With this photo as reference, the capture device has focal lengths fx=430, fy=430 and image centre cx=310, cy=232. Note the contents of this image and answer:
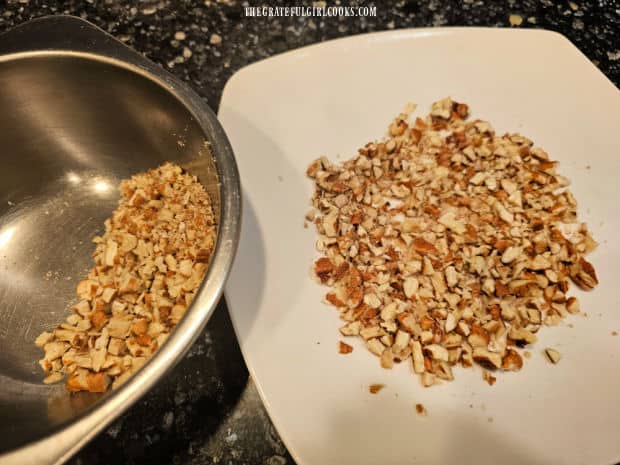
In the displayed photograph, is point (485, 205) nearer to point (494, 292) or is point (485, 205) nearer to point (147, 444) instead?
point (494, 292)

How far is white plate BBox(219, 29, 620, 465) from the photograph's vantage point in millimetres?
559

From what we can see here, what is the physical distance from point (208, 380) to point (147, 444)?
4.5 inches

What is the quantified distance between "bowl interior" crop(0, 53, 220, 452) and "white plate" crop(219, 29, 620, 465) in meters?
0.14

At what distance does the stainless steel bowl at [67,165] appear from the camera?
0.54 metres

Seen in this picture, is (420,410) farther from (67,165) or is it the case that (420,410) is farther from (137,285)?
(67,165)

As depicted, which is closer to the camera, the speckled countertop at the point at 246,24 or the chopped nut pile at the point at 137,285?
the chopped nut pile at the point at 137,285

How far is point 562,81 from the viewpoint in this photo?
81cm

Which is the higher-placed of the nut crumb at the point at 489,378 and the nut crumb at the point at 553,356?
the nut crumb at the point at 553,356

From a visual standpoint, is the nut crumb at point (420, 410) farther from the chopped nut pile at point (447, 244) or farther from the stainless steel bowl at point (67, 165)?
the stainless steel bowl at point (67, 165)

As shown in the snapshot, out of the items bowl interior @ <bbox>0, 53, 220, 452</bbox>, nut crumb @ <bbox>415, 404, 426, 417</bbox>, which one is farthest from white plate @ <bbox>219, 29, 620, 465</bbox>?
bowl interior @ <bbox>0, 53, 220, 452</bbox>

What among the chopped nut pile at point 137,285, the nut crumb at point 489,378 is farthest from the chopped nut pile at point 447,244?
the chopped nut pile at point 137,285

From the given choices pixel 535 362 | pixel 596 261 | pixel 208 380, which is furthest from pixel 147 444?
Result: pixel 596 261

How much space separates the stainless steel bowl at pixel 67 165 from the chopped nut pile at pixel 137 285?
27 millimetres

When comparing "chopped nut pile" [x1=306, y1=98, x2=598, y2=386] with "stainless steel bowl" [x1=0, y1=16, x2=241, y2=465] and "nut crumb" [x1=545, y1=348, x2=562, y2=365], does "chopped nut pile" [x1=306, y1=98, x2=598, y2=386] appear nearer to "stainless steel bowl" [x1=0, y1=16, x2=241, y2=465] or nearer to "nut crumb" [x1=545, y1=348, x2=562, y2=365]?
"nut crumb" [x1=545, y1=348, x2=562, y2=365]
